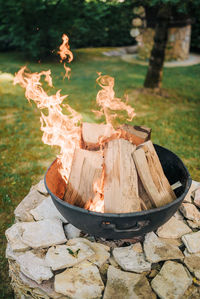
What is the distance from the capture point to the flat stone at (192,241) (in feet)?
6.82

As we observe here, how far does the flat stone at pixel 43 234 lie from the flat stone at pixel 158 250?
68cm

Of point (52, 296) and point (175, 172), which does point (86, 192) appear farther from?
point (175, 172)

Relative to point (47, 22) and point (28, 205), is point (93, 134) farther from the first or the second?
point (47, 22)

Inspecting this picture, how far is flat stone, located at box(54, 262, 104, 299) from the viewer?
69.3 inches

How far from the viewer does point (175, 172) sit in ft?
7.84

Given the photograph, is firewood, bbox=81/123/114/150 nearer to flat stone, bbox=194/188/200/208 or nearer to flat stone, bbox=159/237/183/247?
flat stone, bbox=159/237/183/247

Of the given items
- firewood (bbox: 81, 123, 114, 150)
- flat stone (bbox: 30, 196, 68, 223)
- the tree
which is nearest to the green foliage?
the tree

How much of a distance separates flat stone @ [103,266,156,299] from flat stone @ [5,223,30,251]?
0.72 metres

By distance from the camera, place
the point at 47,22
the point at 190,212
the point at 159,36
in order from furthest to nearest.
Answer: the point at 47,22
the point at 159,36
the point at 190,212

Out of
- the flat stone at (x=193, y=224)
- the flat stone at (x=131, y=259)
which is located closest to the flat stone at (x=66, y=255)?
the flat stone at (x=131, y=259)

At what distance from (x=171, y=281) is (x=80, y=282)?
0.65 metres

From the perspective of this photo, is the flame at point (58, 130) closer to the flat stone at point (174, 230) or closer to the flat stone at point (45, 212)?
the flat stone at point (45, 212)

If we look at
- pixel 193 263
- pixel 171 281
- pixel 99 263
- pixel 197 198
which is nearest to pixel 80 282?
pixel 99 263

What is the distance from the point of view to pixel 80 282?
1.83 meters
